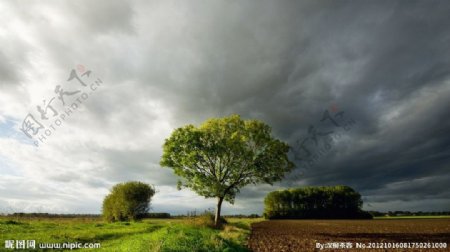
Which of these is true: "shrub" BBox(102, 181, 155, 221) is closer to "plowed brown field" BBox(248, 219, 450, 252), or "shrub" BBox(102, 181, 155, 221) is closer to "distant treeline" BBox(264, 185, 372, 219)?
"plowed brown field" BBox(248, 219, 450, 252)

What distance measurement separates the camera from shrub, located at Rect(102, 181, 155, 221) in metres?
62.4

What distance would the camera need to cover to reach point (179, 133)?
42969 mm

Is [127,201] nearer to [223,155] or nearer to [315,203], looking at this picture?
[223,155]

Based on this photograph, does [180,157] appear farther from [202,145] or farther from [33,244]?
[33,244]

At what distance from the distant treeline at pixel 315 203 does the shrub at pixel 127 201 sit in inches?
3303

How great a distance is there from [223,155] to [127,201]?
30690 mm

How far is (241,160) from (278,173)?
5.86m

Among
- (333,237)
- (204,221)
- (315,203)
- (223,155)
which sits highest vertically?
(223,155)

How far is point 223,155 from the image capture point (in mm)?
42625

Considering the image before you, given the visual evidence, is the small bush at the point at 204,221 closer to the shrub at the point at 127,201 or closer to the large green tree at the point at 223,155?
the large green tree at the point at 223,155

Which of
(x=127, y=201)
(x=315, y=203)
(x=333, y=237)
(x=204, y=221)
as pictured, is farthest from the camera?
(x=315, y=203)

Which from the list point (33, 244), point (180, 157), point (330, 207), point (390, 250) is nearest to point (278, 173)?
point (180, 157)

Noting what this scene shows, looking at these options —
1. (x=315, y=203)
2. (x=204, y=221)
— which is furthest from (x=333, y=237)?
(x=315, y=203)

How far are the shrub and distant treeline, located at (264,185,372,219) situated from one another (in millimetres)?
83894
